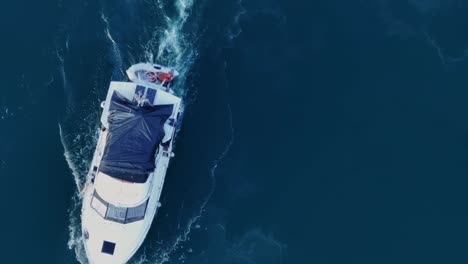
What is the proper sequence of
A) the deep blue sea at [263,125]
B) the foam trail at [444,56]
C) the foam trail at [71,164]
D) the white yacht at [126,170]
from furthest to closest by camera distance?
the foam trail at [444,56] < the foam trail at [71,164] < the deep blue sea at [263,125] < the white yacht at [126,170]

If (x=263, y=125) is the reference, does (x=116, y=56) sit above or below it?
above

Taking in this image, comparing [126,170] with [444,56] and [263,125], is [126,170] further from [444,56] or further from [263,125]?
[444,56]

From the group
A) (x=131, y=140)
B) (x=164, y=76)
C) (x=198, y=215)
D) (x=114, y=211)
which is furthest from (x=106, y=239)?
(x=164, y=76)

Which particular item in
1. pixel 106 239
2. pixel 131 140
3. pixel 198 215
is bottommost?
pixel 106 239

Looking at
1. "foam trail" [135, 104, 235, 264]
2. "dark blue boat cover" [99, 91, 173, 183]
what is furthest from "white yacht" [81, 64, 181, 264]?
"foam trail" [135, 104, 235, 264]

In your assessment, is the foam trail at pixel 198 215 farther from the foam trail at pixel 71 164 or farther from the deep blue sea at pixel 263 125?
the foam trail at pixel 71 164

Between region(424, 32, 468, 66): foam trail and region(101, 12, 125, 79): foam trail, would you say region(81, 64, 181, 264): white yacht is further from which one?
region(424, 32, 468, 66): foam trail

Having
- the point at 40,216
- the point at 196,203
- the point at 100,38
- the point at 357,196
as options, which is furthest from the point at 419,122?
the point at 40,216

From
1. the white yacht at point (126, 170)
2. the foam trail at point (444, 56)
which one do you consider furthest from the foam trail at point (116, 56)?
the foam trail at point (444, 56)
